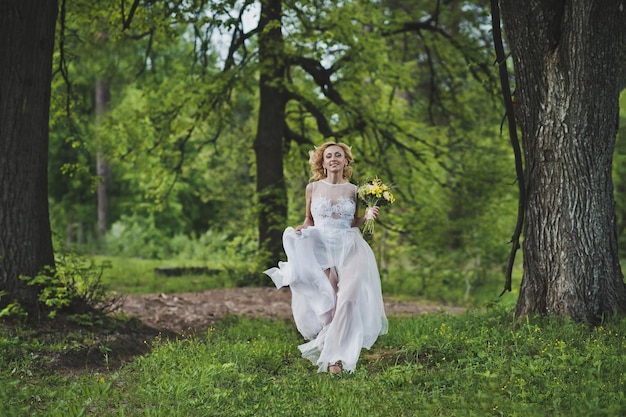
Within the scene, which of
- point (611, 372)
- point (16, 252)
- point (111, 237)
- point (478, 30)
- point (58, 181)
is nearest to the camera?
point (611, 372)

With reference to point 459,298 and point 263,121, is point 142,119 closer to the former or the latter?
point 263,121

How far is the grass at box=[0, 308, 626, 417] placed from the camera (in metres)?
4.76

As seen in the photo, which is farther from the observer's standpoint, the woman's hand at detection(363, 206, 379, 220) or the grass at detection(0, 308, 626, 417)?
the woman's hand at detection(363, 206, 379, 220)

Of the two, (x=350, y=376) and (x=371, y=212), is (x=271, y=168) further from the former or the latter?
(x=350, y=376)

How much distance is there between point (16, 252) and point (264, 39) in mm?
7389

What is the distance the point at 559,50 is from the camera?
674 centimetres

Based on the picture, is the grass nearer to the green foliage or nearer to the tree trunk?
the green foliage

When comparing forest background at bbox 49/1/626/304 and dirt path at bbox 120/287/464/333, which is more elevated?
forest background at bbox 49/1/626/304

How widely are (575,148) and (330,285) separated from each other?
2837 millimetres

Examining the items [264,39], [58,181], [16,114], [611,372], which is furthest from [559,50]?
[58,181]

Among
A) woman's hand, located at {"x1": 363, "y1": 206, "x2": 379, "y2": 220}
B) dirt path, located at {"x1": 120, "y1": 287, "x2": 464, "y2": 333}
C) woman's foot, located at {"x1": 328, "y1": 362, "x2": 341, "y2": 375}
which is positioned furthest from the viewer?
dirt path, located at {"x1": 120, "y1": 287, "x2": 464, "y2": 333}

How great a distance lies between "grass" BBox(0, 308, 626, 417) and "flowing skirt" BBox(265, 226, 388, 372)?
33 cm

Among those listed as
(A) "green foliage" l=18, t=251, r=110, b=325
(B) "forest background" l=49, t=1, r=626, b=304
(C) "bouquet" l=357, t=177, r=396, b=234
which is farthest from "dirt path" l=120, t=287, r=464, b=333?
(C) "bouquet" l=357, t=177, r=396, b=234

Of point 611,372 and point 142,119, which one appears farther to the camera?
point 142,119
